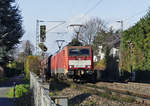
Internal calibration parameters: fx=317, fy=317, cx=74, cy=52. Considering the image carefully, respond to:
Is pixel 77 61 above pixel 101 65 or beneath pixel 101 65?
beneath

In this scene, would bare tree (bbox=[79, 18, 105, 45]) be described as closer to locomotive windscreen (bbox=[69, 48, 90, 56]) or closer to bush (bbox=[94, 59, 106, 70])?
bush (bbox=[94, 59, 106, 70])

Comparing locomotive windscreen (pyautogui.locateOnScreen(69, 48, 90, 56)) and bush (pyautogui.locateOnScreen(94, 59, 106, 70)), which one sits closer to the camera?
locomotive windscreen (pyautogui.locateOnScreen(69, 48, 90, 56))

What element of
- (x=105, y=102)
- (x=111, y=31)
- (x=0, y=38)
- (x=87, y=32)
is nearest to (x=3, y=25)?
(x=0, y=38)

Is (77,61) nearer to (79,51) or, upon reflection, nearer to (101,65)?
(79,51)

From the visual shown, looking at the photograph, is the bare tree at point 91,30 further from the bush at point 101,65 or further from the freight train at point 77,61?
the freight train at point 77,61

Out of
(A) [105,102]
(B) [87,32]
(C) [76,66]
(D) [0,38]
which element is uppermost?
(B) [87,32]

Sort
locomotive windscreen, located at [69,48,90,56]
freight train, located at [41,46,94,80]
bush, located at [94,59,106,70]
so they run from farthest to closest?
bush, located at [94,59,106,70] → locomotive windscreen, located at [69,48,90,56] → freight train, located at [41,46,94,80]

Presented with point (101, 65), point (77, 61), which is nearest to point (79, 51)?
point (77, 61)

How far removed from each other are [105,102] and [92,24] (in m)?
51.4

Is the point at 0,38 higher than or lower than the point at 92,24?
lower

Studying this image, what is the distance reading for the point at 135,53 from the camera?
132 ft

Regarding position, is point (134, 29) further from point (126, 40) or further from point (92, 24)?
point (92, 24)

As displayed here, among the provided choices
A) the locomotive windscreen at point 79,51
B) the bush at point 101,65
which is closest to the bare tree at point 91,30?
the bush at point 101,65

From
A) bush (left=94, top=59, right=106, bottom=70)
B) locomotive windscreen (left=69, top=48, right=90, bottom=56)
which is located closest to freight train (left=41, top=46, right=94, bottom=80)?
locomotive windscreen (left=69, top=48, right=90, bottom=56)
